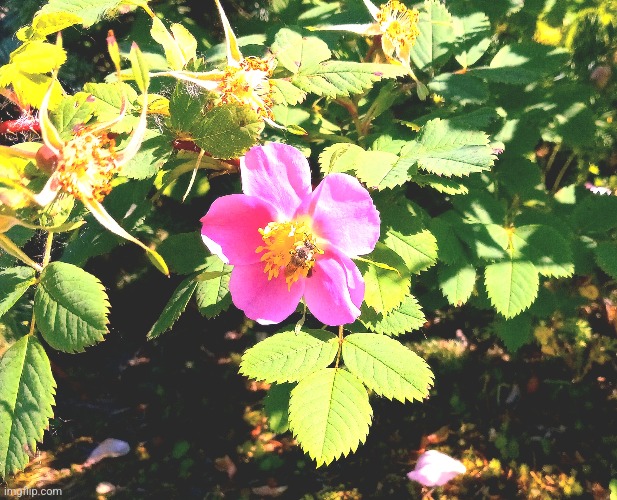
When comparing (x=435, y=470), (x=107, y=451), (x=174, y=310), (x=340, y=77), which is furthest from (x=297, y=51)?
(x=107, y=451)

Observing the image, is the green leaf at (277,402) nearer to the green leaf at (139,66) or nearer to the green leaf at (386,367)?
the green leaf at (386,367)

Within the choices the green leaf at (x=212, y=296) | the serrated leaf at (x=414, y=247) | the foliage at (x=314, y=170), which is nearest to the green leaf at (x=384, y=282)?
the foliage at (x=314, y=170)

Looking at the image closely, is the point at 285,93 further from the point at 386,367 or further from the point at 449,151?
the point at 386,367

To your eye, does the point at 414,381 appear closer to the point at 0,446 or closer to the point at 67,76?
the point at 0,446

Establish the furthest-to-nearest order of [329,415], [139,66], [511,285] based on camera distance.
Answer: [511,285] → [329,415] → [139,66]

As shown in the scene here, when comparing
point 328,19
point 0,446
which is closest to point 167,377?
point 0,446

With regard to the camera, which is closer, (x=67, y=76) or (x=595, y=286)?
(x=67, y=76)
